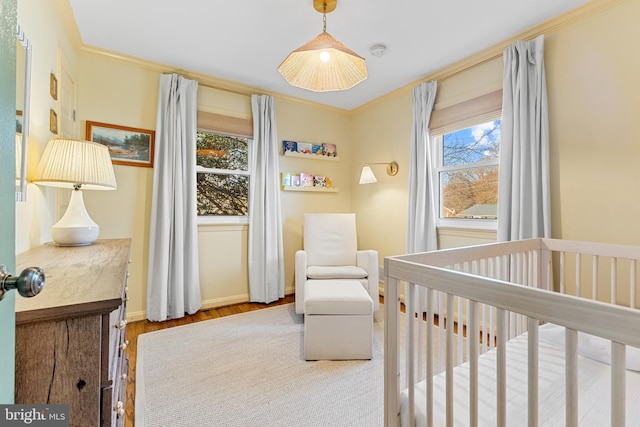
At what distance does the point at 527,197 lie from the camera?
2070 millimetres

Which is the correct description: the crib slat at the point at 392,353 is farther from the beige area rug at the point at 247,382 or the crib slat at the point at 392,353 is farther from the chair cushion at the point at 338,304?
the chair cushion at the point at 338,304

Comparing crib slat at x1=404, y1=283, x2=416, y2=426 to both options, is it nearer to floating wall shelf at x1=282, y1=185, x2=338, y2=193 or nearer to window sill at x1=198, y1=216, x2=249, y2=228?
window sill at x1=198, y1=216, x2=249, y2=228

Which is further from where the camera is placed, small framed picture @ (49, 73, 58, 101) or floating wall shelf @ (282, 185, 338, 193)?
floating wall shelf @ (282, 185, 338, 193)

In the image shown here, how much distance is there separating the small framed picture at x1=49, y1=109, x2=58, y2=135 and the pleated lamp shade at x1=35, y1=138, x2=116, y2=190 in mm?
501

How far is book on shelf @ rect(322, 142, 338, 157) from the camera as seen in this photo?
369 centimetres

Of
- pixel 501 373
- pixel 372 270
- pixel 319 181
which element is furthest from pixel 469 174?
pixel 501 373

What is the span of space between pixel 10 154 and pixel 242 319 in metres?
2.38

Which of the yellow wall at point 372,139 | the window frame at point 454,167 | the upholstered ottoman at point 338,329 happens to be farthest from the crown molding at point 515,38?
the upholstered ottoman at point 338,329

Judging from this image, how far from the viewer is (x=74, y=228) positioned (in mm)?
1460

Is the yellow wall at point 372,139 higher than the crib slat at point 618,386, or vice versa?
the yellow wall at point 372,139

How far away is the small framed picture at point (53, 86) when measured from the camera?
1.68 m

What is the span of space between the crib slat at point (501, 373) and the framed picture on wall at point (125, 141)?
9.60ft

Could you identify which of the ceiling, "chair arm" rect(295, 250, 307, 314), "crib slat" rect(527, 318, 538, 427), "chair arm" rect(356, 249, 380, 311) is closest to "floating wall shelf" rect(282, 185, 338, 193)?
"chair arm" rect(295, 250, 307, 314)

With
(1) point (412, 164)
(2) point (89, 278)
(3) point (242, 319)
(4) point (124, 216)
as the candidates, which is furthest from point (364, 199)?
(2) point (89, 278)
